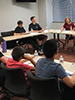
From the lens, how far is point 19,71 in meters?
2.01

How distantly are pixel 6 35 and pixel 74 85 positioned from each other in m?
3.96

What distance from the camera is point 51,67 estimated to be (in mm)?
1726

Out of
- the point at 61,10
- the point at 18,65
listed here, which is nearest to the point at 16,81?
the point at 18,65

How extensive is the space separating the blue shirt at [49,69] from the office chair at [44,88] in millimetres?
92

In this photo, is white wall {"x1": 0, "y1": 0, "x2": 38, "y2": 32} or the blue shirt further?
white wall {"x1": 0, "y1": 0, "x2": 38, "y2": 32}

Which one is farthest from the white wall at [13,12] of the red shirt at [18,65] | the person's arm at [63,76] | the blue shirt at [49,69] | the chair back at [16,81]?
the person's arm at [63,76]

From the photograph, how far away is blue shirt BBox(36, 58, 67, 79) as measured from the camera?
1.69m

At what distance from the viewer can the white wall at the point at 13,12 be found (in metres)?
6.56

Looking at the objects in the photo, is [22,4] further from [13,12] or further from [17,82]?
[17,82]

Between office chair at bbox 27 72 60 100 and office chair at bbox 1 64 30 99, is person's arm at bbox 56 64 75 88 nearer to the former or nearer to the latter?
office chair at bbox 27 72 60 100

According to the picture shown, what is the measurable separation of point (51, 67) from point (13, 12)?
5634 millimetres

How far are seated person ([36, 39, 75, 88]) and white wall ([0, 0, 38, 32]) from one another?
16.9 ft

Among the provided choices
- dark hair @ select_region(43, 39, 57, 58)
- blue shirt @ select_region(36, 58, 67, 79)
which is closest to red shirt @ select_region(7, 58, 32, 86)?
blue shirt @ select_region(36, 58, 67, 79)

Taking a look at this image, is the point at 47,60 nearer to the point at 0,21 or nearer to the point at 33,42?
the point at 33,42
